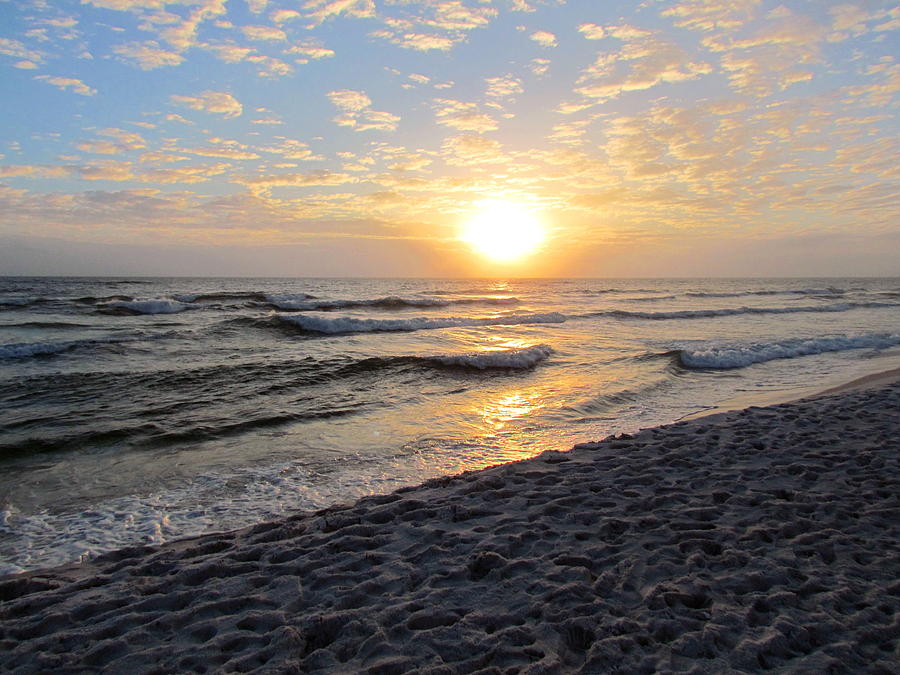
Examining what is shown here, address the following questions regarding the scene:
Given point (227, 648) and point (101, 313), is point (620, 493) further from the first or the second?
point (101, 313)

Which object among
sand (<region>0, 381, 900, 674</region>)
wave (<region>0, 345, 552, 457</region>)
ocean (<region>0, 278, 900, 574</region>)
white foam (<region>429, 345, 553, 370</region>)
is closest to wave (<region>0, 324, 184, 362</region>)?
ocean (<region>0, 278, 900, 574</region>)

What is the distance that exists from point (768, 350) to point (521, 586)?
16.3m

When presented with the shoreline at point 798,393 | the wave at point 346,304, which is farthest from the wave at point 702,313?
the shoreline at point 798,393

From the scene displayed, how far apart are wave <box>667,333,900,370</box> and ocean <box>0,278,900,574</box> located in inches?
3.1

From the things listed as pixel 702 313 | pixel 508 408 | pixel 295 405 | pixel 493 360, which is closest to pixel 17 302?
pixel 295 405

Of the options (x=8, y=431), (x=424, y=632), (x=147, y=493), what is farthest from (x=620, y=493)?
(x=8, y=431)

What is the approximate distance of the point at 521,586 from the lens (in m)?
3.66

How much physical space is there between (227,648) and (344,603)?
2.53ft

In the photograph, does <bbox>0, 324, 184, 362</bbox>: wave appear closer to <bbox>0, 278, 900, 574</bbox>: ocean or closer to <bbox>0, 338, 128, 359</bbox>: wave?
<bbox>0, 338, 128, 359</bbox>: wave

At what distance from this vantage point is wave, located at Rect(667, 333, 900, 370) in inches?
594

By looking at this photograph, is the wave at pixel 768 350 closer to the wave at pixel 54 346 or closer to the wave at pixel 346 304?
the wave at pixel 54 346

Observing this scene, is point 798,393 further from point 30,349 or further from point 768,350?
point 30,349

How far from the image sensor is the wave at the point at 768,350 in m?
15.1

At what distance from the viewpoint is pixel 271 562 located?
4191 mm
